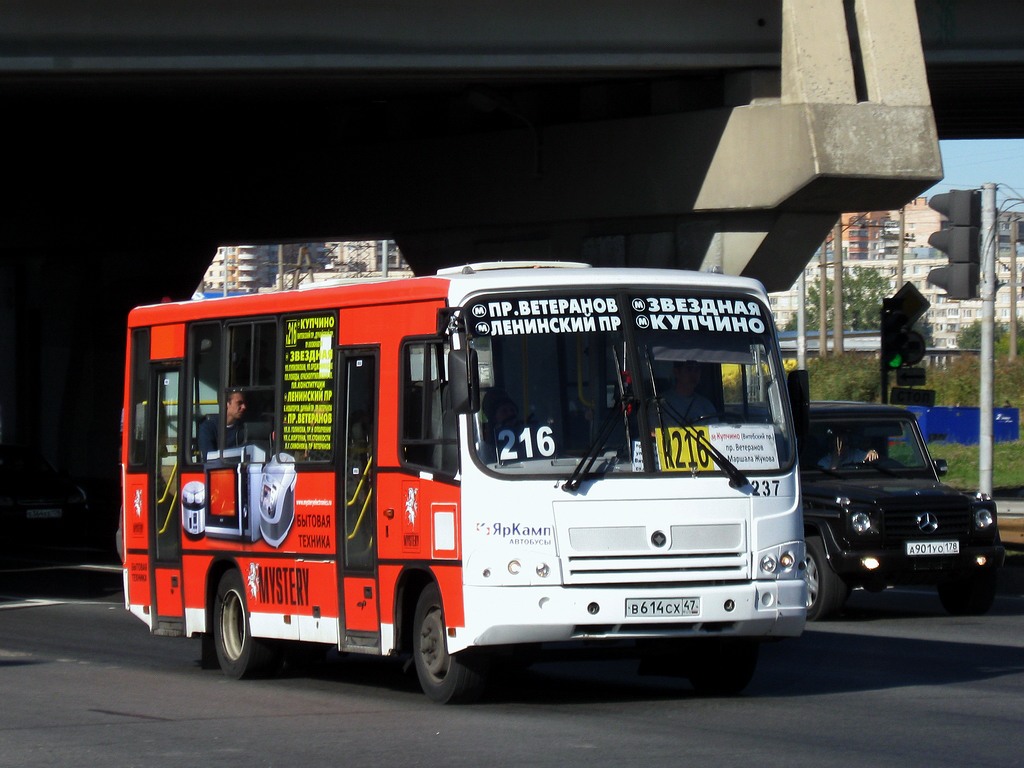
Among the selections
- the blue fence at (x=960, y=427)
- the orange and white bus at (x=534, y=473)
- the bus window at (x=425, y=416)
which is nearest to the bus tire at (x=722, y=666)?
the orange and white bus at (x=534, y=473)

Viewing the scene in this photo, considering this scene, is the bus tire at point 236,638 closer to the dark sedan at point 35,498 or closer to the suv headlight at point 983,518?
the suv headlight at point 983,518

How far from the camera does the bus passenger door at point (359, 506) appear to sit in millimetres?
10961

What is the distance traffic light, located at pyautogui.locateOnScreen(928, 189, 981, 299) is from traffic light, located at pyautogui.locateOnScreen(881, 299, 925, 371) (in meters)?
1.40

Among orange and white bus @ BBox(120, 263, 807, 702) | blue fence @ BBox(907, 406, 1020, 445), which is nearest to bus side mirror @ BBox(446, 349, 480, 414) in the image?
orange and white bus @ BBox(120, 263, 807, 702)

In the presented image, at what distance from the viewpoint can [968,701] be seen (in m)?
10.4

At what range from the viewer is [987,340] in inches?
894

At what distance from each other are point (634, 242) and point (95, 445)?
1718cm

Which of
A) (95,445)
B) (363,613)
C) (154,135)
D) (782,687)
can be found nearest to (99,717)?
(363,613)

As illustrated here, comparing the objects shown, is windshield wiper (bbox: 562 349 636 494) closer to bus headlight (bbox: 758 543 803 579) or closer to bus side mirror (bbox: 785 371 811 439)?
bus headlight (bbox: 758 543 803 579)

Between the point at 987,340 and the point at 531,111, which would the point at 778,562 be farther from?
the point at 531,111

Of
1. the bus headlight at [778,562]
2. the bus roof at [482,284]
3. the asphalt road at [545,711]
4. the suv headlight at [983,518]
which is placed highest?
the bus roof at [482,284]

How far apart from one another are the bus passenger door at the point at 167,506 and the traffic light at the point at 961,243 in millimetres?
9720

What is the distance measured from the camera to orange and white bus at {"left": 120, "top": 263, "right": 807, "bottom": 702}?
9.95 meters

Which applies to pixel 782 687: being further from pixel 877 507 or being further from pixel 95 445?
pixel 95 445
